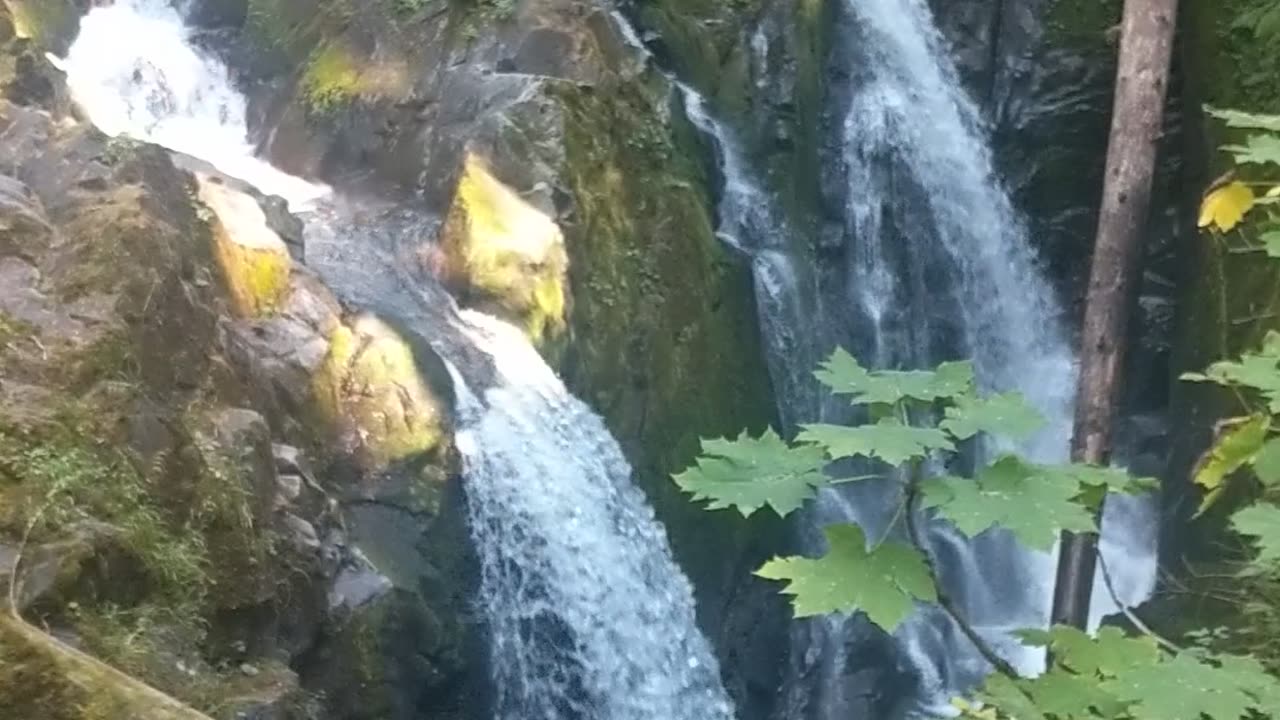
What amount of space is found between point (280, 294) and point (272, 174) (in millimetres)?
3229

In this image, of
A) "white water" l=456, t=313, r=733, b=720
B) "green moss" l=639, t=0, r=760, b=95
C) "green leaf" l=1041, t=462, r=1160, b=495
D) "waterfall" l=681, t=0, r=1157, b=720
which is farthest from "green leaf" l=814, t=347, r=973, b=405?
"green moss" l=639, t=0, r=760, b=95

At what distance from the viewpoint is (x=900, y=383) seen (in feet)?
7.56

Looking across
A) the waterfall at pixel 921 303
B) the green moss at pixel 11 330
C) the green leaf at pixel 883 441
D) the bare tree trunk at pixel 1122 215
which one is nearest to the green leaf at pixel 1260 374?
the green leaf at pixel 883 441

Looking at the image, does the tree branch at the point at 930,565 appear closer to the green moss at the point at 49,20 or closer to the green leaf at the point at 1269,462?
the green leaf at the point at 1269,462

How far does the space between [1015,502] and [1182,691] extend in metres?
0.38

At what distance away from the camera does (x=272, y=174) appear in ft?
29.8

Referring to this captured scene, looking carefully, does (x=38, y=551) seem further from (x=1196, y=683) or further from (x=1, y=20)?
(x=1, y=20)

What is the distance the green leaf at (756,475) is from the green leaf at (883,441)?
0.06 meters

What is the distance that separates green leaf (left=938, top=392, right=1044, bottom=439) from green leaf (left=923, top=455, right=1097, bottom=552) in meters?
0.09

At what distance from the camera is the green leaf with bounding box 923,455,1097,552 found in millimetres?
1958

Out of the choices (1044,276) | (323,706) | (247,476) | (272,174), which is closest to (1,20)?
(272,174)

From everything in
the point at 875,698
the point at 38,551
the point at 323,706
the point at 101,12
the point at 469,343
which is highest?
the point at 101,12

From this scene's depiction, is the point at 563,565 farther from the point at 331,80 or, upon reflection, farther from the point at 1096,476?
the point at 331,80

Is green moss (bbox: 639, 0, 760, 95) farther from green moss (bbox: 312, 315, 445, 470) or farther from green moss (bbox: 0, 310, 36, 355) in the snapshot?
green moss (bbox: 0, 310, 36, 355)
